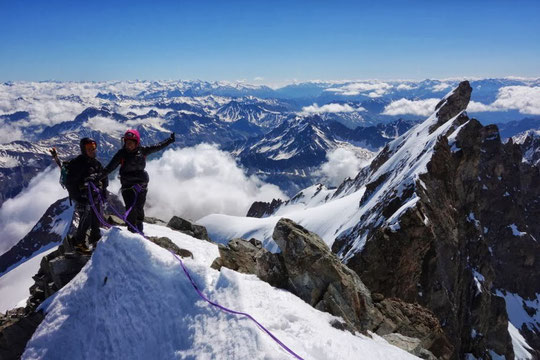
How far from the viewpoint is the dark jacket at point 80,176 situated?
48.4ft

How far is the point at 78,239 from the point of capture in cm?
1584

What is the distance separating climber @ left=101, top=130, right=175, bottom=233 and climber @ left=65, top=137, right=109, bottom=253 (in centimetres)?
60

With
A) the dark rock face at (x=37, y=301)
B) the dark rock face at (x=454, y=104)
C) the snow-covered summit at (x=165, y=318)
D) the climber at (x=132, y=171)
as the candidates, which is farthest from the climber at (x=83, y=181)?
the dark rock face at (x=454, y=104)

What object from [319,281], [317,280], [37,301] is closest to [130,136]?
[37,301]

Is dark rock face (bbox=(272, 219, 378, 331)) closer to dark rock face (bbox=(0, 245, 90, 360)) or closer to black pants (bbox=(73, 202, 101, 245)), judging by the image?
black pants (bbox=(73, 202, 101, 245))

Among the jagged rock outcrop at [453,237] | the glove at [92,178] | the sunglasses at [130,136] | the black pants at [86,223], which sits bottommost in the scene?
the jagged rock outcrop at [453,237]

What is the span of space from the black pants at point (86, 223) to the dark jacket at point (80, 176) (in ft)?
1.28

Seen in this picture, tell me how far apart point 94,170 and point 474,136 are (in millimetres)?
68927

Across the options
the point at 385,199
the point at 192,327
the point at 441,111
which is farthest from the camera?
the point at 441,111

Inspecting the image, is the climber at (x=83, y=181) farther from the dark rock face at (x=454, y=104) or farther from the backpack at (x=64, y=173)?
the dark rock face at (x=454, y=104)

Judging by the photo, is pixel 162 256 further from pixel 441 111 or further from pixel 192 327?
pixel 441 111

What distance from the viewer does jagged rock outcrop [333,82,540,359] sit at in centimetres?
3638

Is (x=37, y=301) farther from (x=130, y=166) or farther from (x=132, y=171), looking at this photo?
(x=130, y=166)

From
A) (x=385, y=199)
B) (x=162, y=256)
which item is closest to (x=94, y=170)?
(x=162, y=256)
